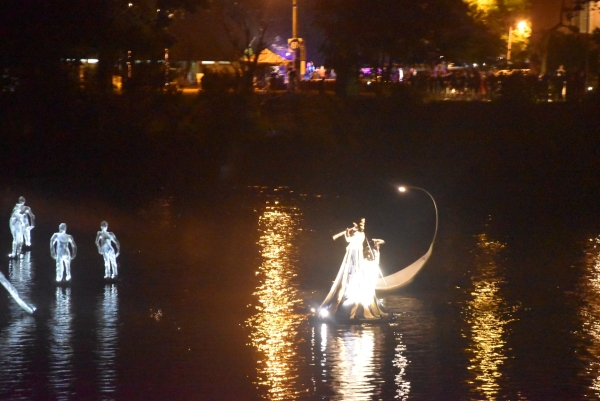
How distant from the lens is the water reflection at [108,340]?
9.41m

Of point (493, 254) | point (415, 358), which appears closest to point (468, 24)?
point (493, 254)

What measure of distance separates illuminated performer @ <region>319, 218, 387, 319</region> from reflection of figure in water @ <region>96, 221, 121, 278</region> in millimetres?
3804

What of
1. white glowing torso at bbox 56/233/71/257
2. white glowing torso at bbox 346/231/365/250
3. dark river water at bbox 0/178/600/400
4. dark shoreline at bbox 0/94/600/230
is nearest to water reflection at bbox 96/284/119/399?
dark river water at bbox 0/178/600/400

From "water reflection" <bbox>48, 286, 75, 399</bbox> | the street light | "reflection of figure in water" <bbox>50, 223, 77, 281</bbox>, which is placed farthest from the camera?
the street light

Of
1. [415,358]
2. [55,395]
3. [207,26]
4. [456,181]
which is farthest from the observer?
[207,26]

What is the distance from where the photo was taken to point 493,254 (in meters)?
17.0

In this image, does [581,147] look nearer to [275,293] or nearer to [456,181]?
[456,181]

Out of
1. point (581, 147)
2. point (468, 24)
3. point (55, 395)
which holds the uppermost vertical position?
point (468, 24)

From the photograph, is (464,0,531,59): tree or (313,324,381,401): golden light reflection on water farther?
(464,0,531,59): tree

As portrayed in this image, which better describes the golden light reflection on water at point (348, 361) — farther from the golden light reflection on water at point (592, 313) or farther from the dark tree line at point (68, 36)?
the dark tree line at point (68, 36)

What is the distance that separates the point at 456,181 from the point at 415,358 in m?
18.8

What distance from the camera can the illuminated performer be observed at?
11570 mm

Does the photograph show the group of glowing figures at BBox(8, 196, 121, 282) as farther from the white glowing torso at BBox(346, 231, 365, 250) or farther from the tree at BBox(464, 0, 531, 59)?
the tree at BBox(464, 0, 531, 59)

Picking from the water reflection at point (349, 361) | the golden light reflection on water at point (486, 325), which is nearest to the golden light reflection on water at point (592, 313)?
the golden light reflection on water at point (486, 325)
